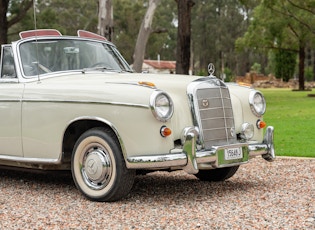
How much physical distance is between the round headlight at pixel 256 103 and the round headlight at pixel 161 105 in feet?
4.52

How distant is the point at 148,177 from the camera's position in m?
7.61

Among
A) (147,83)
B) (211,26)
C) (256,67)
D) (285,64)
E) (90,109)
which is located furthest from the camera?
(256,67)

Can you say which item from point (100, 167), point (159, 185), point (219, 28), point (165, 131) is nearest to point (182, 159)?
point (165, 131)

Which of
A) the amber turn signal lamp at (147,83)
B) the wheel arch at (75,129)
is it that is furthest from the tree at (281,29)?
the amber turn signal lamp at (147,83)

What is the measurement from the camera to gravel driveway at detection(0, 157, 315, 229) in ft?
16.5

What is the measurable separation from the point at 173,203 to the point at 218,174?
1.40 metres

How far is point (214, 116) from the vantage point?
240 inches

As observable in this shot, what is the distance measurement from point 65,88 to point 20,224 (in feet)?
5.41

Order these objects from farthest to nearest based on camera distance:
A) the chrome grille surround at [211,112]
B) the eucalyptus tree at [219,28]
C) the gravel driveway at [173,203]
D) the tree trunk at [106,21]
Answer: the eucalyptus tree at [219,28] < the tree trunk at [106,21] < the chrome grille surround at [211,112] < the gravel driveway at [173,203]

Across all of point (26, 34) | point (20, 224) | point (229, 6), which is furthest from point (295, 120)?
point (229, 6)

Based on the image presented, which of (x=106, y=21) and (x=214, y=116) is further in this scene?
(x=106, y=21)

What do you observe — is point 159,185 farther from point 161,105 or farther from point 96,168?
point 161,105

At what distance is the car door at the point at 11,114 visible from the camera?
6.64 m

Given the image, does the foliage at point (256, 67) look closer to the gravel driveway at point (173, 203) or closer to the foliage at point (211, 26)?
the foliage at point (211, 26)
